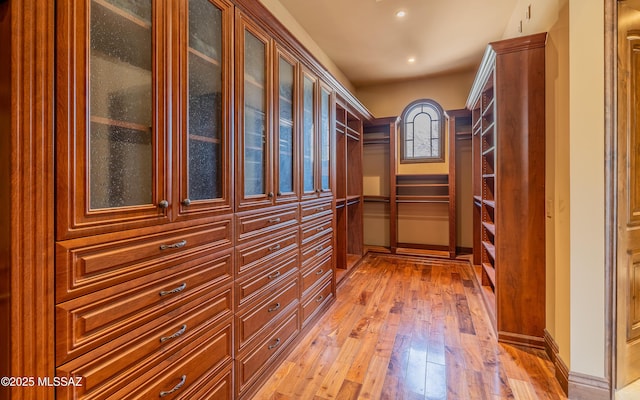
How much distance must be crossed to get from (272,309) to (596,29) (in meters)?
2.54

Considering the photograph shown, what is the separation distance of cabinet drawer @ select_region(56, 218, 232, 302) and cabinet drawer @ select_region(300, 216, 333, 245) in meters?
1.09

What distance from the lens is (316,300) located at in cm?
275

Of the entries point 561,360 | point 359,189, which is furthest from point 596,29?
point 359,189

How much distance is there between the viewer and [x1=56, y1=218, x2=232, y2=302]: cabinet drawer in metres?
0.92

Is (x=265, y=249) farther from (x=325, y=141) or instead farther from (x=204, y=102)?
(x=325, y=141)

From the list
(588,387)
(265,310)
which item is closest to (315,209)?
(265,310)

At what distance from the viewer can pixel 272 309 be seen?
2008mm

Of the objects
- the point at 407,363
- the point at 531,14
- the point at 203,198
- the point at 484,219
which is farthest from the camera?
the point at 484,219

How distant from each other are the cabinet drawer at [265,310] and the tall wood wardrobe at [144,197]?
1 centimetres

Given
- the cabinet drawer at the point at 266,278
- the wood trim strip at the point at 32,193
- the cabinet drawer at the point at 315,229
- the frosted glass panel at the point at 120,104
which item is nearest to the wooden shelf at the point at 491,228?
the cabinet drawer at the point at 315,229

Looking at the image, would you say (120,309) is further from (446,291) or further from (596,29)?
(446,291)

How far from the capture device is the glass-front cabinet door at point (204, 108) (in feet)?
4.38

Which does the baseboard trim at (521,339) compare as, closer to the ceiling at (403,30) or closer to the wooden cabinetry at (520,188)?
the wooden cabinetry at (520,188)

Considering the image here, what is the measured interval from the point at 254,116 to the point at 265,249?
2.83 ft
